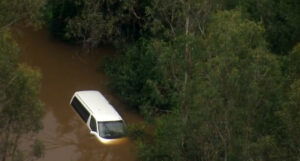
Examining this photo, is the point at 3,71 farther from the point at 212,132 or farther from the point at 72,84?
the point at 72,84

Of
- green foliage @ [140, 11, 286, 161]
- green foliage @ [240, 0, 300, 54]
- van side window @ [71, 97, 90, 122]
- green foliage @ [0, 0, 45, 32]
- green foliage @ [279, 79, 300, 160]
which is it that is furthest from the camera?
van side window @ [71, 97, 90, 122]

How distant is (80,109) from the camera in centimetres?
2056

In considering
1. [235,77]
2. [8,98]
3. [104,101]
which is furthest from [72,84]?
[235,77]

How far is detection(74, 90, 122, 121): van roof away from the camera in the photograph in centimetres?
1977

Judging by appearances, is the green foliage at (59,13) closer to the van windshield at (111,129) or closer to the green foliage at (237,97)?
the van windshield at (111,129)

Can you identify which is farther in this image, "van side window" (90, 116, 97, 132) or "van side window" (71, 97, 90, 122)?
"van side window" (71, 97, 90, 122)

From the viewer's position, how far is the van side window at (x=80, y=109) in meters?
20.2

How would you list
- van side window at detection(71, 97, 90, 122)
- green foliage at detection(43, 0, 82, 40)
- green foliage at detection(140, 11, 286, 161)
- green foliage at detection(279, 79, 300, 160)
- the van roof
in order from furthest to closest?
green foliage at detection(43, 0, 82, 40), van side window at detection(71, 97, 90, 122), the van roof, green foliage at detection(140, 11, 286, 161), green foliage at detection(279, 79, 300, 160)

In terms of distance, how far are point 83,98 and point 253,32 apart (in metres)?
9.31

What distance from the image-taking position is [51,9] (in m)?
24.5

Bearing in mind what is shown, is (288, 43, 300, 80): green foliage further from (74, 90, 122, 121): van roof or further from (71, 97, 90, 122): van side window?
(71, 97, 90, 122): van side window

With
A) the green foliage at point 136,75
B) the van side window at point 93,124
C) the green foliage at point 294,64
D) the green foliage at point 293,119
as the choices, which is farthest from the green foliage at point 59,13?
the green foliage at point 293,119

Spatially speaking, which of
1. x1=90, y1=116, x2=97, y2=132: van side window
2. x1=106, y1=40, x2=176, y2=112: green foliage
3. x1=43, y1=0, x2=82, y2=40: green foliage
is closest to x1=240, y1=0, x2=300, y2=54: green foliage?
x1=106, y1=40, x2=176, y2=112: green foliage

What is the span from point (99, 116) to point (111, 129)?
1.80 feet
